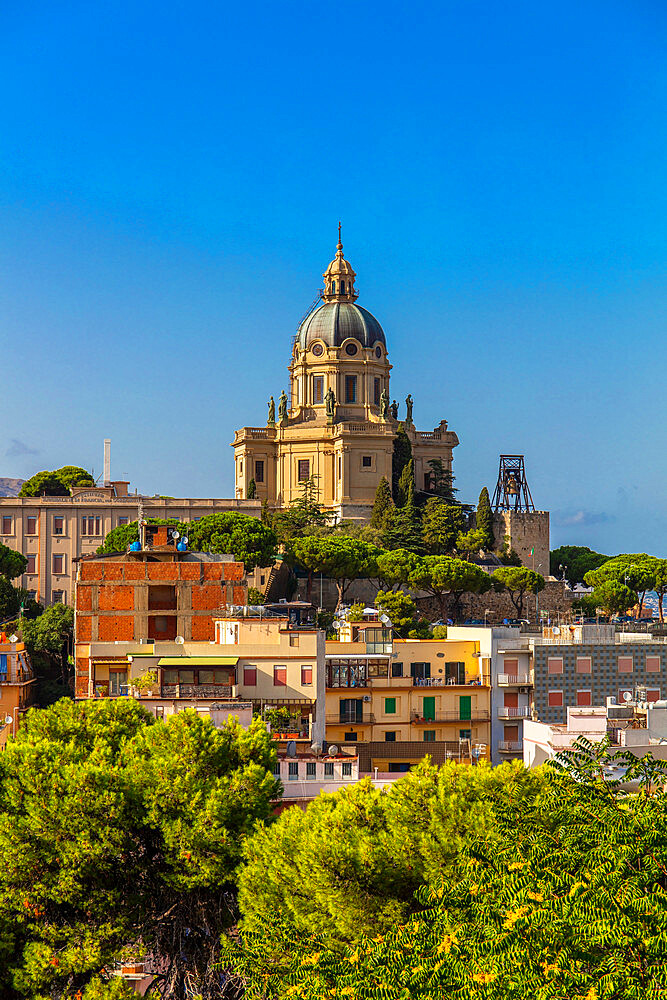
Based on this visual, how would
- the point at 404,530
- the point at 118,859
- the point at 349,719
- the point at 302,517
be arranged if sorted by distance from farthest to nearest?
the point at 302,517, the point at 404,530, the point at 349,719, the point at 118,859

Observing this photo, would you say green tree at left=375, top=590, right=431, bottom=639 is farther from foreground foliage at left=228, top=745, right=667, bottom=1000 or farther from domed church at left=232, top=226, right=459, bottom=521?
foreground foliage at left=228, top=745, right=667, bottom=1000

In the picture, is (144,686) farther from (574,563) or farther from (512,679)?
(574,563)

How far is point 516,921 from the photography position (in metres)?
16.9

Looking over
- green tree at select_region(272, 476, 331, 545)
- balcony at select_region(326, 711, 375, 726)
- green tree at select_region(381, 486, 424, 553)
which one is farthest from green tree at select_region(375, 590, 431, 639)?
balcony at select_region(326, 711, 375, 726)

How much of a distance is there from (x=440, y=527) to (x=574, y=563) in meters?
19.2

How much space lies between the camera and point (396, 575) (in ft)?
281

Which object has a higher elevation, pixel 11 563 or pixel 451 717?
pixel 11 563

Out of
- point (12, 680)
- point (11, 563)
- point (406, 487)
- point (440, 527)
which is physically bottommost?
point (12, 680)

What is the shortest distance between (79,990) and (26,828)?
3166mm

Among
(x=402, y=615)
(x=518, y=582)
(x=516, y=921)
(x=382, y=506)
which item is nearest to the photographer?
(x=516, y=921)

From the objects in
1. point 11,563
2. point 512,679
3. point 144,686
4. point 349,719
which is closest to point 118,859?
point 144,686

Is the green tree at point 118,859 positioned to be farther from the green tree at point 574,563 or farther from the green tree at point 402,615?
the green tree at point 574,563

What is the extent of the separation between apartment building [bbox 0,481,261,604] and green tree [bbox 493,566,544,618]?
17604mm

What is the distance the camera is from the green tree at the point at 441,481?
4158 inches
